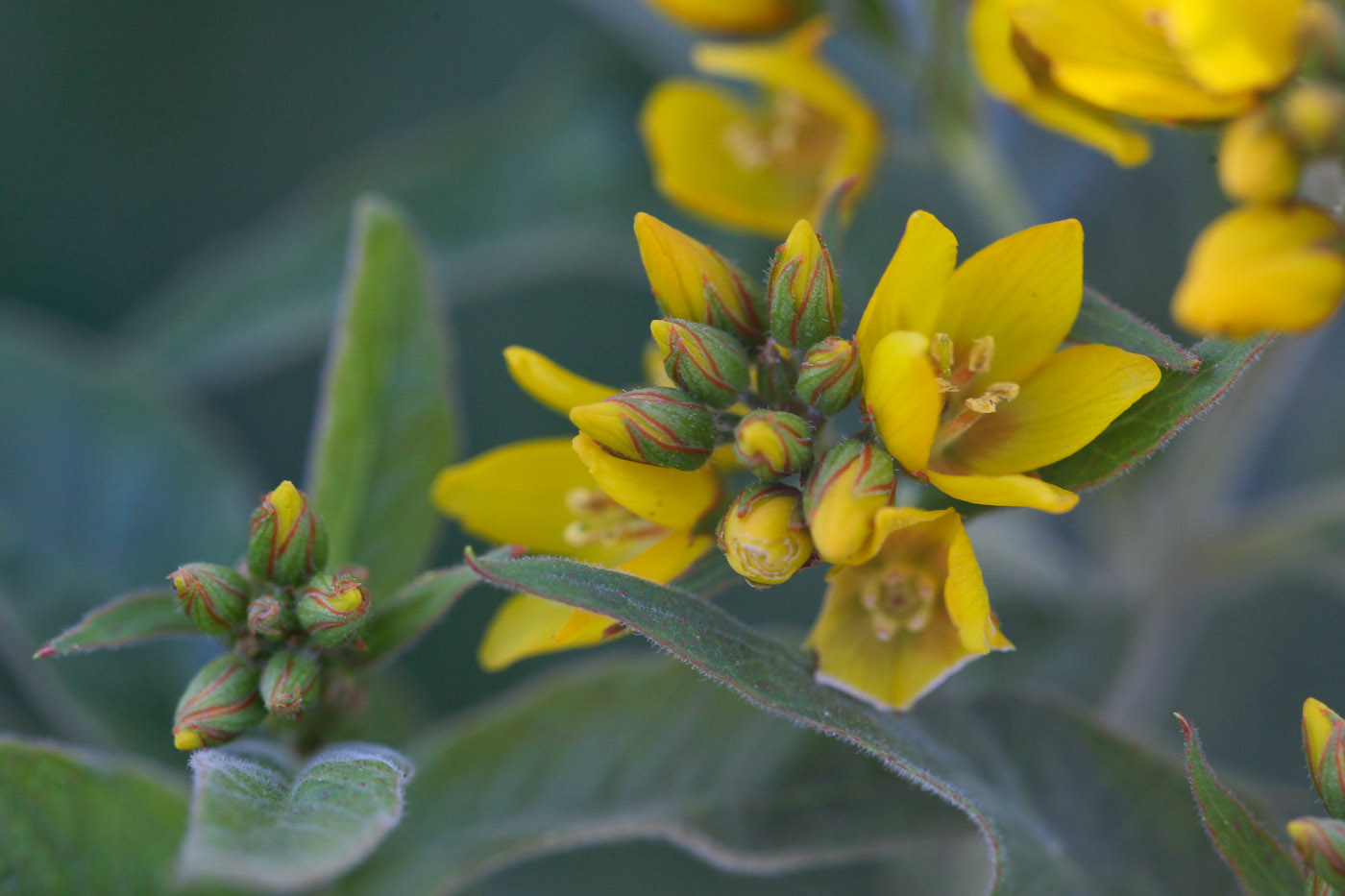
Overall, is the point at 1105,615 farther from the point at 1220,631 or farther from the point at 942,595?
the point at 942,595

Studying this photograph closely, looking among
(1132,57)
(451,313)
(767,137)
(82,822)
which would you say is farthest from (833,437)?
(451,313)

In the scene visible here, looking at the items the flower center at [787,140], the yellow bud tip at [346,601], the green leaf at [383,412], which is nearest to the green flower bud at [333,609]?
the yellow bud tip at [346,601]

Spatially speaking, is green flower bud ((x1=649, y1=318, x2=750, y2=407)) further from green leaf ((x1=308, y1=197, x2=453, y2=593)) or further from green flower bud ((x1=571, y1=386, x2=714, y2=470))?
green leaf ((x1=308, y1=197, x2=453, y2=593))

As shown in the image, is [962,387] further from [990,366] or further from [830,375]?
[830,375]

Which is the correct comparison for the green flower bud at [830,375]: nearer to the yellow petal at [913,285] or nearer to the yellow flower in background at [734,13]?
the yellow petal at [913,285]

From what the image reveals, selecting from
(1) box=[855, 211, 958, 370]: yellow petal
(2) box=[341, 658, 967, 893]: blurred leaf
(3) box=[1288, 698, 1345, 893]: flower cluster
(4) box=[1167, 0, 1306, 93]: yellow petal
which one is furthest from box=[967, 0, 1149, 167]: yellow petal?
(2) box=[341, 658, 967, 893]: blurred leaf

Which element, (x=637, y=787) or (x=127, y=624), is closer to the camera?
(x=127, y=624)
